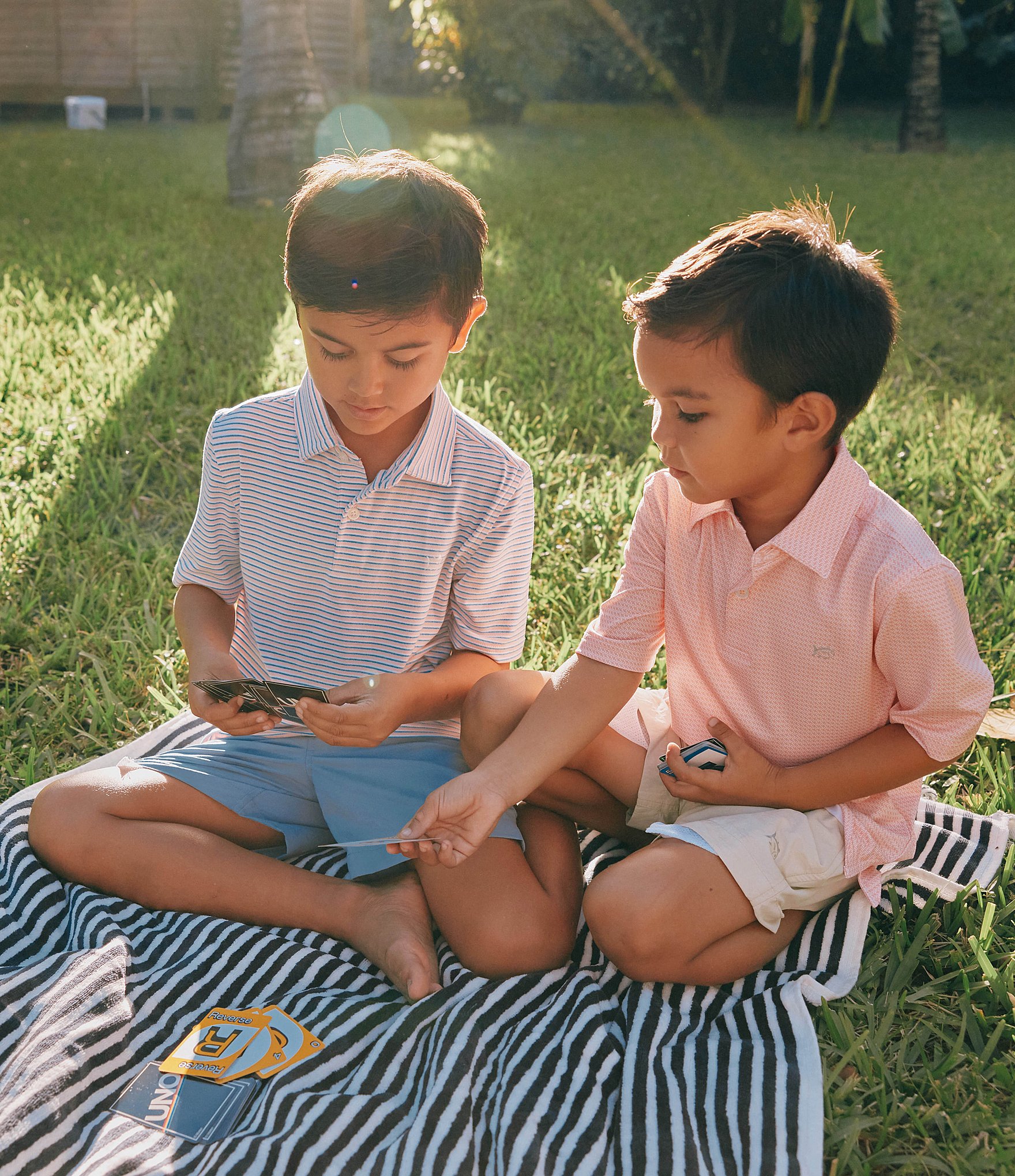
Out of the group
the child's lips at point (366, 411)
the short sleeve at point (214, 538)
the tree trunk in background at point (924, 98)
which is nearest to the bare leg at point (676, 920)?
the child's lips at point (366, 411)

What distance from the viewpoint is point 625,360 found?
4.75 metres

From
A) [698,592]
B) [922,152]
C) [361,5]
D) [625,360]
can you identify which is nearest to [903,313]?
[625,360]

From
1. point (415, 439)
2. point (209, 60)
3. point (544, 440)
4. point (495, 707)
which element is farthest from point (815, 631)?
point (209, 60)

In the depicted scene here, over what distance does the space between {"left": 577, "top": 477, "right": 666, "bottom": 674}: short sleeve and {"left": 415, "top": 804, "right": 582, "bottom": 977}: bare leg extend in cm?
37

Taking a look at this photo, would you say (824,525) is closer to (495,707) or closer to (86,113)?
(495,707)

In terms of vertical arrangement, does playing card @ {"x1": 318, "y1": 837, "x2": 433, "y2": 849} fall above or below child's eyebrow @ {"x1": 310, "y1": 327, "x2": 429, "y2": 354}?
below

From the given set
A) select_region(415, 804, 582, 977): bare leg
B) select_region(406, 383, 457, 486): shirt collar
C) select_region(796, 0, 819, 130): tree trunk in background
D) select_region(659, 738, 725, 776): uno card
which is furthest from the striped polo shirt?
select_region(796, 0, 819, 130): tree trunk in background

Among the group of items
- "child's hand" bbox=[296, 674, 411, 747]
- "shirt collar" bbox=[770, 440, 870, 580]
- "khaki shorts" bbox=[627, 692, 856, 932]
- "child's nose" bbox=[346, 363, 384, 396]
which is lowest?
"khaki shorts" bbox=[627, 692, 856, 932]

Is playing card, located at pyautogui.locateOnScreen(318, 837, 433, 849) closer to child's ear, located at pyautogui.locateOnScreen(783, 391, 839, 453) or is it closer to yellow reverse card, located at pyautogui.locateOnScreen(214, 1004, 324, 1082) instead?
yellow reverse card, located at pyautogui.locateOnScreen(214, 1004, 324, 1082)

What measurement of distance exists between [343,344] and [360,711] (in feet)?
2.01

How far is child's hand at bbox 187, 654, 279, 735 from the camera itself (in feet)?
6.37

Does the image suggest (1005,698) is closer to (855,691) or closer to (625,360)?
(855,691)

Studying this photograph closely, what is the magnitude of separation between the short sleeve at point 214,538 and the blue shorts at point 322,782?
0.32m

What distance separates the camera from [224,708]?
76.4 inches
